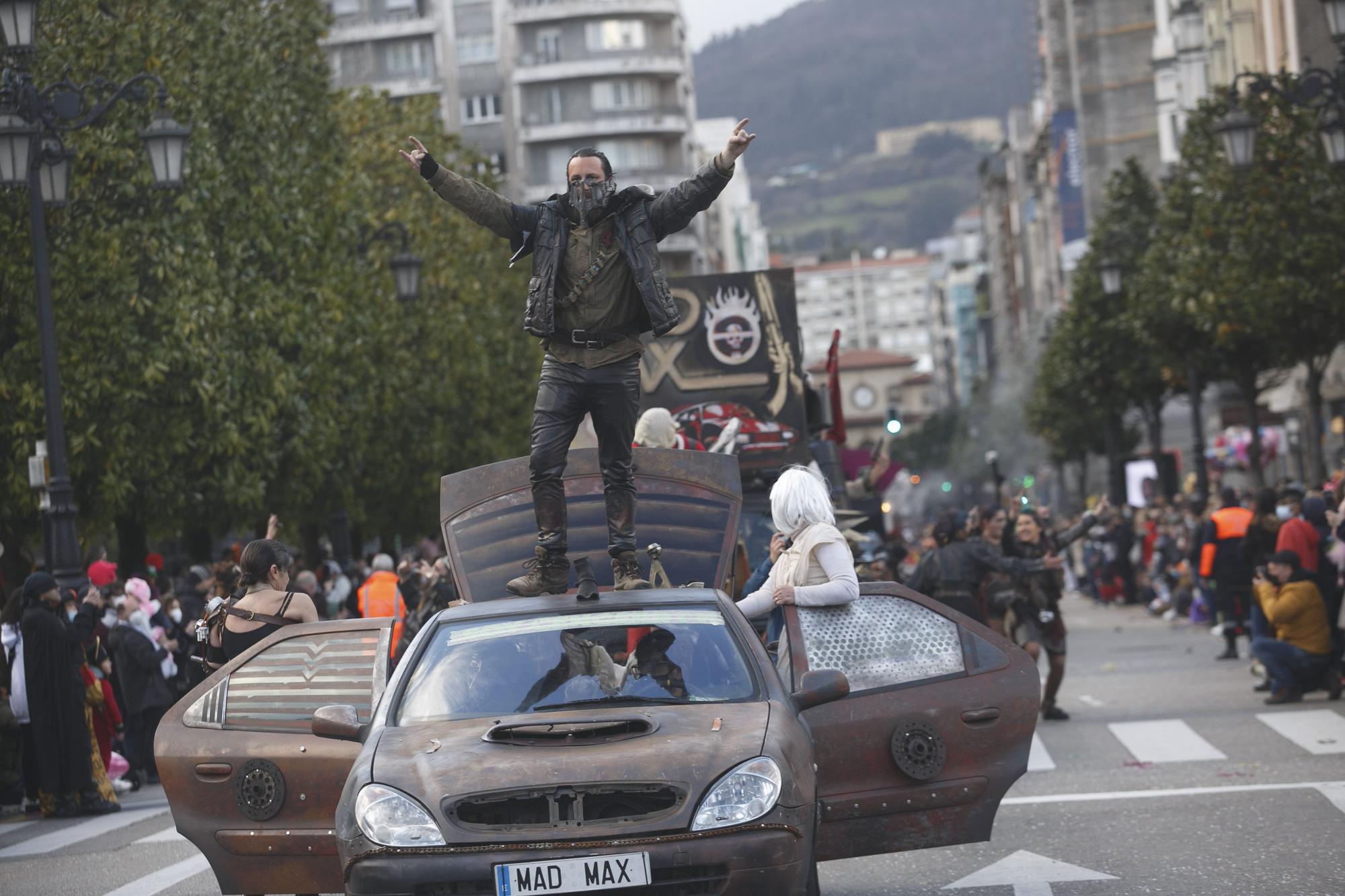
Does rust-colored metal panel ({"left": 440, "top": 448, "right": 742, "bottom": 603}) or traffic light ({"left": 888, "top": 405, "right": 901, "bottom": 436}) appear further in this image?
traffic light ({"left": 888, "top": 405, "right": 901, "bottom": 436})

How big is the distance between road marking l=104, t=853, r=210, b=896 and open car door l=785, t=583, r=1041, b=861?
12.4 feet

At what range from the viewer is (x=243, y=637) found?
32.5 ft

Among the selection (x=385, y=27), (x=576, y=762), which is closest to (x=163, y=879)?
(x=576, y=762)

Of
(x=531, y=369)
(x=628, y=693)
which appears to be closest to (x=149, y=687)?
(x=628, y=693)

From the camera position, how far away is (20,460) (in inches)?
898

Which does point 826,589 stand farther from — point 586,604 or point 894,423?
point 894,423

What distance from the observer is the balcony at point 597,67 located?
306 ft

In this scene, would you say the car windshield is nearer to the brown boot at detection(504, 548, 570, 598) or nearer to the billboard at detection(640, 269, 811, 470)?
the brown boot at detection(504, 548, 570, 598)

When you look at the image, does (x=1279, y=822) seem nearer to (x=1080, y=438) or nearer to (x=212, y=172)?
(x=212, y=172)

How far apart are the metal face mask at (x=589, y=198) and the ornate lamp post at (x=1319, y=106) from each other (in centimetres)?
1254

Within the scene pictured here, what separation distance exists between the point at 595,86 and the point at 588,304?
3459 inches

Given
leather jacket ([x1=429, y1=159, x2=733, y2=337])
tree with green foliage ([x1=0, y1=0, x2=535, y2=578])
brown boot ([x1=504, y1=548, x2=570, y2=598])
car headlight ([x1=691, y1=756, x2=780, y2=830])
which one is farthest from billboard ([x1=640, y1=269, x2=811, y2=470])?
car headlight ([x1=691, y1=756, x2=780, y2=830])

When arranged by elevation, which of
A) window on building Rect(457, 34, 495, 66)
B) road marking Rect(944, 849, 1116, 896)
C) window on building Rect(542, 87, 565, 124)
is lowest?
road marking Rect(944, 849, 1116, 896)

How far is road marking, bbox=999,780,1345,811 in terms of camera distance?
38.7 ft
